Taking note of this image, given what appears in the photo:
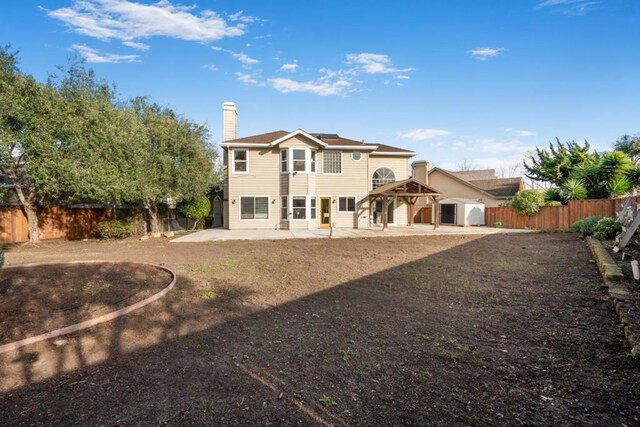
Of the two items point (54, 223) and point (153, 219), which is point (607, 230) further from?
point (54, 223)

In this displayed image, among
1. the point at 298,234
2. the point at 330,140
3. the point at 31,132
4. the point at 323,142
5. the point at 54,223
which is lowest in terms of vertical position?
the point at 298,234

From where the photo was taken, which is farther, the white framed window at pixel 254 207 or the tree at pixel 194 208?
the white framed window at pixel 254 207

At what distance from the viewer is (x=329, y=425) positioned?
102 inches

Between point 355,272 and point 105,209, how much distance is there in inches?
652

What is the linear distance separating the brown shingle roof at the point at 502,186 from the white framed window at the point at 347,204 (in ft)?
47.8

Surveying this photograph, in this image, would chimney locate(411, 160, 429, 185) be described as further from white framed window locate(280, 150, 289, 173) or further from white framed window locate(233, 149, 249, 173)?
white framed window locate(233, 149, 249, 173)

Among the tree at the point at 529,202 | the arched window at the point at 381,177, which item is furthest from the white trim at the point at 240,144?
the tree at the point at 529,202

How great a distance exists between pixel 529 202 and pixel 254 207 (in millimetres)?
17995

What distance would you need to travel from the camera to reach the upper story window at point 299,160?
2172cm

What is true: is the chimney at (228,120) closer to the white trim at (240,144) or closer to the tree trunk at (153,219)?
the white trim at (240,144)

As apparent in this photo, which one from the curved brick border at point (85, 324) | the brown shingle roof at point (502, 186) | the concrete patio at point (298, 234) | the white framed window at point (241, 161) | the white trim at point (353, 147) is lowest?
the curved brick border at point (85, 324)

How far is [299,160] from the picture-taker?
71.4 feet

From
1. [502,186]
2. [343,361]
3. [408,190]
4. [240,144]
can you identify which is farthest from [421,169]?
[343,361]

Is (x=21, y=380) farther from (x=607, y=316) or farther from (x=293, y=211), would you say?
(x=293, y=211)
